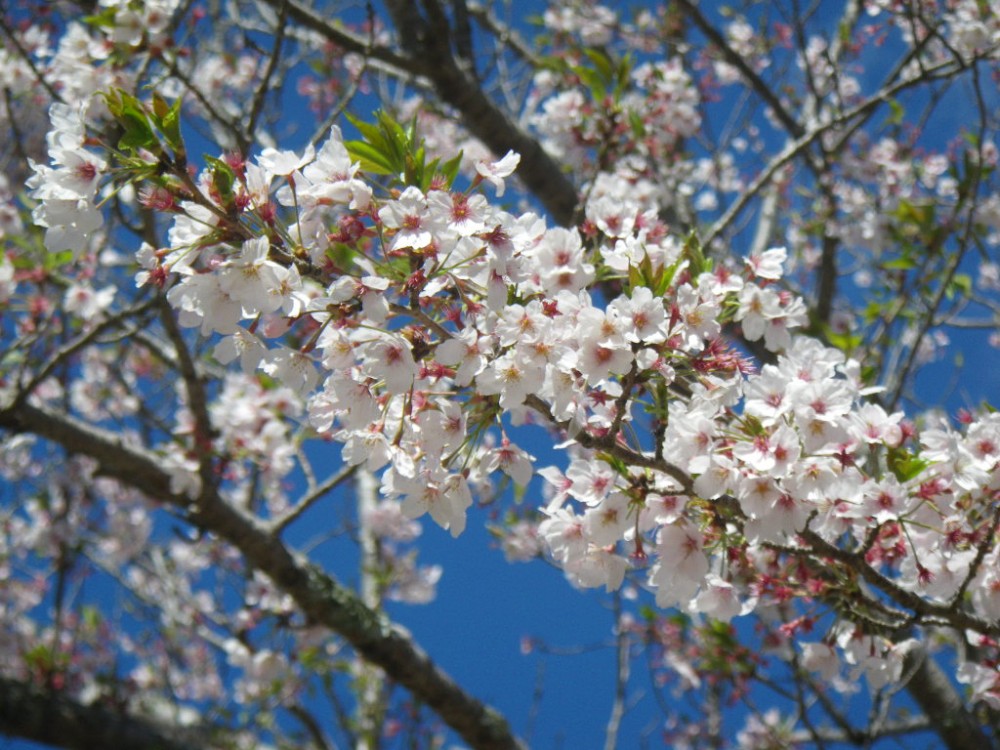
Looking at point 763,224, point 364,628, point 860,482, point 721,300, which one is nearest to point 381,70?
point 763,224

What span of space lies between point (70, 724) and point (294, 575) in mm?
1581

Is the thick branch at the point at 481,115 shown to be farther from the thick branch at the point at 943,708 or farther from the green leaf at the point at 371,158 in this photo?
the thick branch at the point at 943,708

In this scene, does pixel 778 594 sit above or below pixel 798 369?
below

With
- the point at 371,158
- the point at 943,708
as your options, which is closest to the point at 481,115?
the point at 371,158

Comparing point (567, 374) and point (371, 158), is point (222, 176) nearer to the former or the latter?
point (371, 158)

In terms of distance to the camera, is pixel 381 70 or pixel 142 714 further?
pixel 381 70

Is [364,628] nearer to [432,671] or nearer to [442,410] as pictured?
[432,671]

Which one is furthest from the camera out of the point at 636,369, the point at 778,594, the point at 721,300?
the point at 778,594

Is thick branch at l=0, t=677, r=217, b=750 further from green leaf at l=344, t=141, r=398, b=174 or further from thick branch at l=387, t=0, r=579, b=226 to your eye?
green leaf at l=344, t=141, r=398, b=174

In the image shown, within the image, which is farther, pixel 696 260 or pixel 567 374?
pixel 696 260

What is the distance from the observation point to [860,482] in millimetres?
1402

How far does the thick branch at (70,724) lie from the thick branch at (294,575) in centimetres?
138

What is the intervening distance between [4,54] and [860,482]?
422 cm

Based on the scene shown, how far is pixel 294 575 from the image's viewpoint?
323 centimetres
